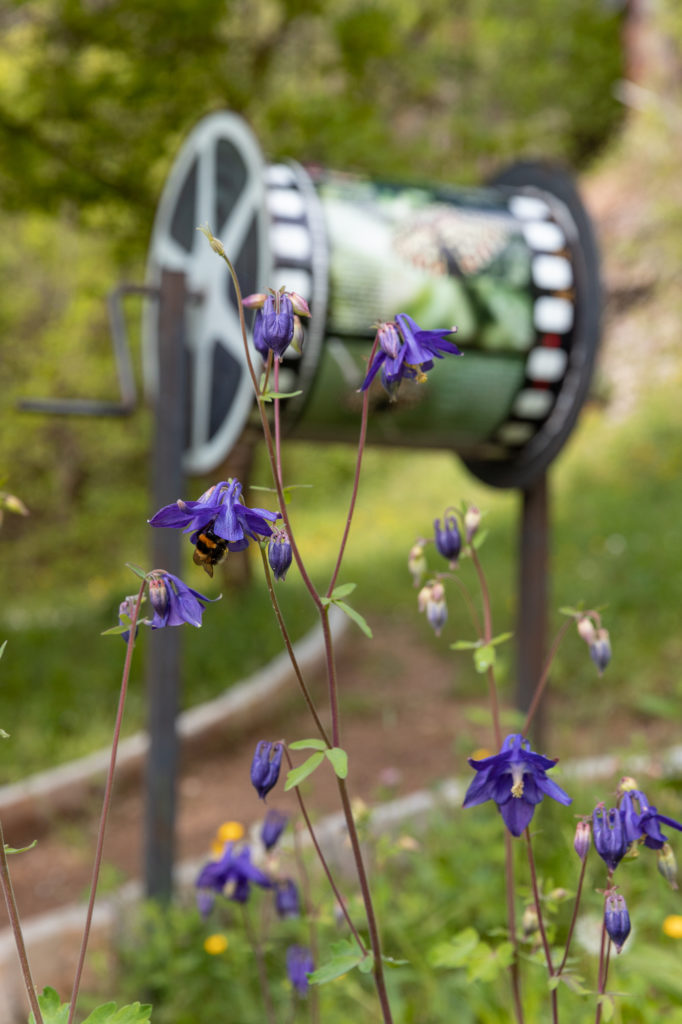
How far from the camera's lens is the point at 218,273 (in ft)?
10.8

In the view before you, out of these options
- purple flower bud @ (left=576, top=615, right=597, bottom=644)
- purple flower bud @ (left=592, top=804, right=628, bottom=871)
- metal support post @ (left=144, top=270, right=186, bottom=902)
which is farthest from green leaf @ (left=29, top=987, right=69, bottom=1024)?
metal support post @ (left=144, top=270, right=186, bottom=902)

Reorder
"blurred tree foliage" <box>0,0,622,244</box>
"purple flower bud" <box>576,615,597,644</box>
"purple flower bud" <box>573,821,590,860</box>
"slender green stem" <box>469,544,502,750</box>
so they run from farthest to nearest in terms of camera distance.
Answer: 1. "blurred tree foliage" <box>0,0,622,244</box>
2. "purple flower bud" <box>576,615,597,644</box>
3. "slender green stem" <box>469,544,502,750</box>
4. "purple flower bud" <box>573,821,590,860</box>

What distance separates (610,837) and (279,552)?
459mm

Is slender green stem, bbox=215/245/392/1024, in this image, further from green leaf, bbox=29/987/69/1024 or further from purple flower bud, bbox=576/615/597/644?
purple flower bud, bbox=576/615/597/644

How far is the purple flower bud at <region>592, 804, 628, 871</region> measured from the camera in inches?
38.8

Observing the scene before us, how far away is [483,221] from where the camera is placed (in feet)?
10.7

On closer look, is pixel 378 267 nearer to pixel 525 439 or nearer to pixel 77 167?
pixel 525 439

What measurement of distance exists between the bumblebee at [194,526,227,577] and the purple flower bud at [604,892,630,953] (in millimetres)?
559

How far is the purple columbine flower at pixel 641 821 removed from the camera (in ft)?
3.29

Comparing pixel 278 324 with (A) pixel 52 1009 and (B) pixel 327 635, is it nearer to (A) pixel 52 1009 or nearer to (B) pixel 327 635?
(B) pixel 327 635

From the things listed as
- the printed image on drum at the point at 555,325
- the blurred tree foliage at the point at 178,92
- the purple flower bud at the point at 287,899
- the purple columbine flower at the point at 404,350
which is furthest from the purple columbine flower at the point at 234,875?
the blurred tree foliage at the point at 178,92

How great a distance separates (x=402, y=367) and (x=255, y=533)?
9.7 inches

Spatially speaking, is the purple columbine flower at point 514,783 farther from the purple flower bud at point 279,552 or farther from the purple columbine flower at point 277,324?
the purple columbine flower at point 277,324

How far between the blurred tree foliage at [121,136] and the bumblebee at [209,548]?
4.22m
